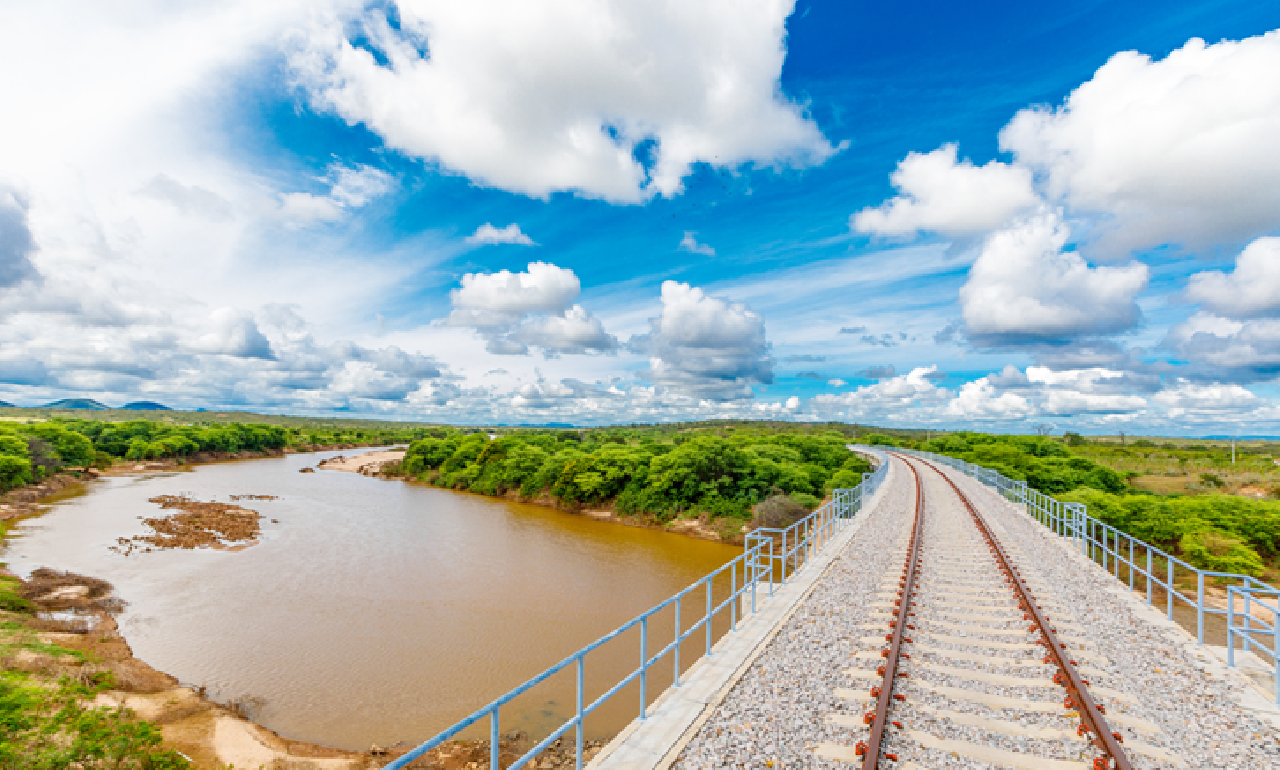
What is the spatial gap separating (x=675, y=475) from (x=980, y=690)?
3270 cm

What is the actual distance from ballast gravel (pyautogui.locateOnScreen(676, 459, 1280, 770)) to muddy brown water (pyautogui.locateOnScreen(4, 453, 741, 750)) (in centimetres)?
679

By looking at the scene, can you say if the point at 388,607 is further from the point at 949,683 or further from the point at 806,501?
the point at 806,501

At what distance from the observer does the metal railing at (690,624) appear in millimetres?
4219

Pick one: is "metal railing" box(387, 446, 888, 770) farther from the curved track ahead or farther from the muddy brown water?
the curved track ahead

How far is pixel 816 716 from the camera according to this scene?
6.20 meters

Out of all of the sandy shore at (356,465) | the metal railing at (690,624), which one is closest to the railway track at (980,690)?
the metal railing at (690,624)

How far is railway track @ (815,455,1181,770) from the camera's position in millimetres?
5586

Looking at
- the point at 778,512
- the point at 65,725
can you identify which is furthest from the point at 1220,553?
the point at 65,725

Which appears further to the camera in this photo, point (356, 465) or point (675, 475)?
point (356, 465)

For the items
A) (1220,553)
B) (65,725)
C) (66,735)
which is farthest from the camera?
(1220,553)

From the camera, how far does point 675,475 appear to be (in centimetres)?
3959

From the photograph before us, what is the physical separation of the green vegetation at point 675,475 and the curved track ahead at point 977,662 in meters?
23.1

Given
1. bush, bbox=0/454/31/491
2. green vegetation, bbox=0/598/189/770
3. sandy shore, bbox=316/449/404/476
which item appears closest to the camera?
green vegetation, bbox=0/598/189/770

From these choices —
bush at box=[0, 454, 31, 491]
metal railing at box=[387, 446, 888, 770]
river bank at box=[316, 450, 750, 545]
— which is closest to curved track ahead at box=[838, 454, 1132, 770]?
metal railing at box=[387, 446, 888, 770]
